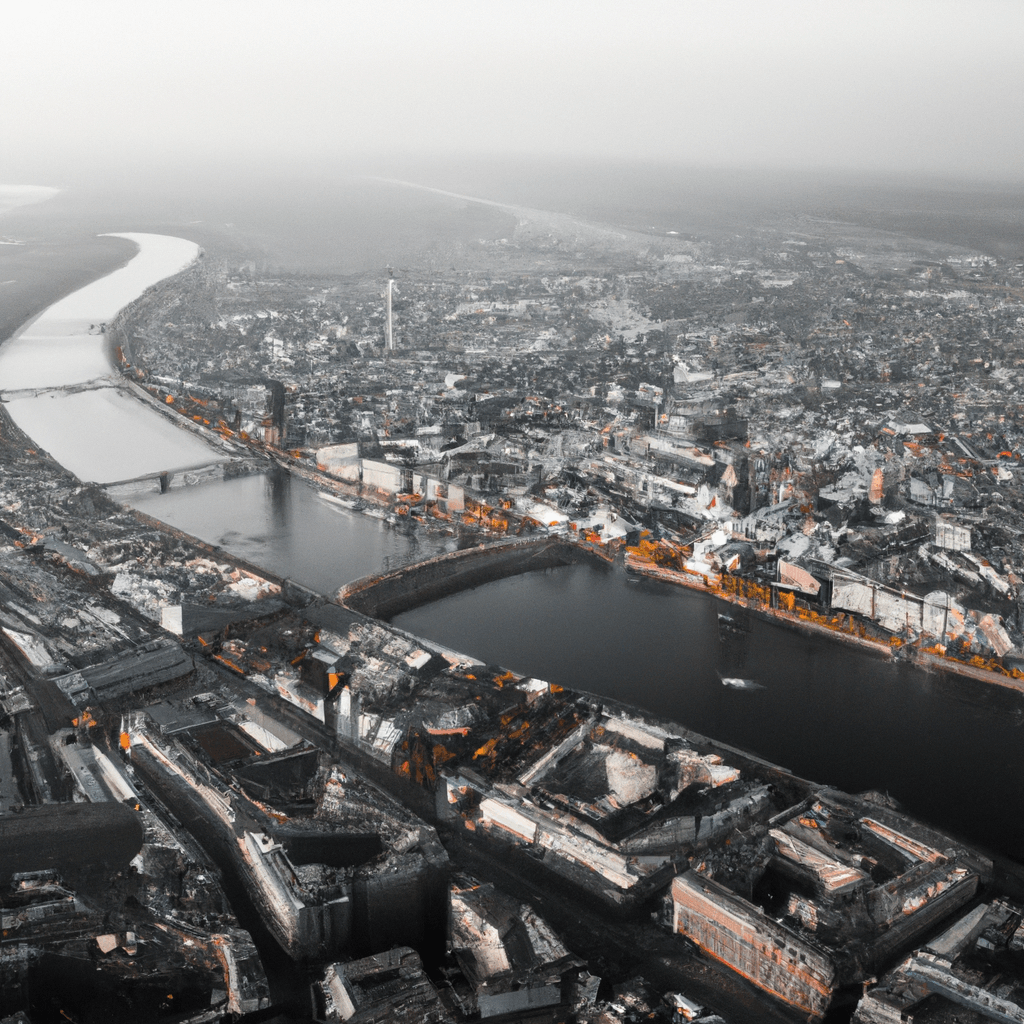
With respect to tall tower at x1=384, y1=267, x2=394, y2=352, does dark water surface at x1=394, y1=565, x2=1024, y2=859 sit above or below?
below

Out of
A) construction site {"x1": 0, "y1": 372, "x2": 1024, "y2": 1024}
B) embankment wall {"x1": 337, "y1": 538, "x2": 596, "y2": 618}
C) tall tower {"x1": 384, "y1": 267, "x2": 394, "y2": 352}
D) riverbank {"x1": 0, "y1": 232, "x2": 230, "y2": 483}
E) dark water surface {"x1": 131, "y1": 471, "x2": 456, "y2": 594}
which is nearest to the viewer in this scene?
construction site {"x1": 0, "y1": 372, "x2": 1024, "y2": 1024}

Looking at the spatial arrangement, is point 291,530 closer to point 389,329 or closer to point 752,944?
point 752,944

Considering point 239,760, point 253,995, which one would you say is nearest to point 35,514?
point 239,760

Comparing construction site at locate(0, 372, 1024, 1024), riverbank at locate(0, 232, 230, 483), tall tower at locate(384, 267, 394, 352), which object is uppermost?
tall tower at locate(384, 267, 394, 352)

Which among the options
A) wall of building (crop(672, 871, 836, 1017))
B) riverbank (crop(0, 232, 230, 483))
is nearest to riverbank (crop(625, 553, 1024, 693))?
wall of building (crop(672, 871, 836, 1017))

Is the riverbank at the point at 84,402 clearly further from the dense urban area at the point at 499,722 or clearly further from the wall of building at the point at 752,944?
the wall of building at the point at 752,944

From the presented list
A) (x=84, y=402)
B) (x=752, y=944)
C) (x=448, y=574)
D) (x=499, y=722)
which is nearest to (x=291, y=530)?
(x=448, y=574)

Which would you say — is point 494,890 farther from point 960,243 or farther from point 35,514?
point 960,243

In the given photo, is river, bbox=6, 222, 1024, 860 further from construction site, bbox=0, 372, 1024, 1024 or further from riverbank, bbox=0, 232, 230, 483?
riverbank, bbox=0, 232, 230, 483

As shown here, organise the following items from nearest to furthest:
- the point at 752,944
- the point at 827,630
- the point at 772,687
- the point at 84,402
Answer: the point at 752,944 → the point at 772,687 → the point at 827,630 → the point at 84,402
